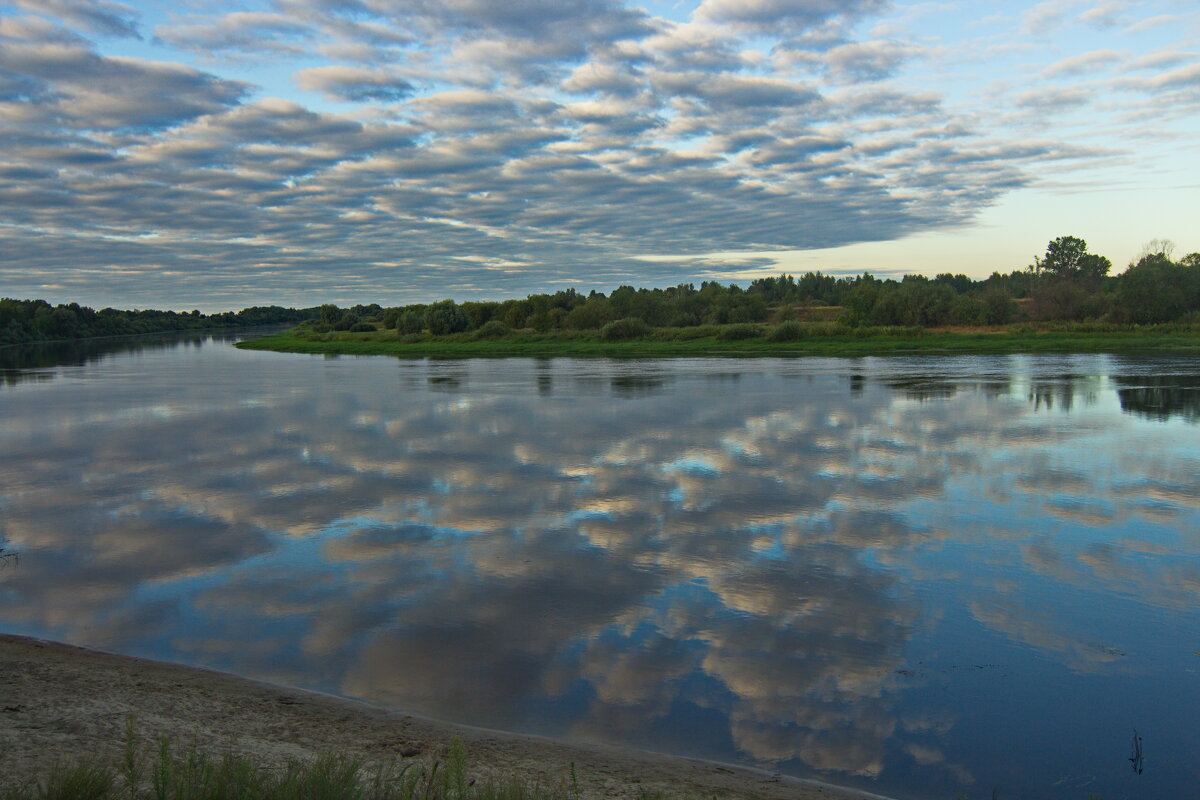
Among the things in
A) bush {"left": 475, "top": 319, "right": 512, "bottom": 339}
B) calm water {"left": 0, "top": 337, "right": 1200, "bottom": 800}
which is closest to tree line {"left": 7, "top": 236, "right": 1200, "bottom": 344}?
bush {"left": 475, "top": 319, "right": 512, "bottom": 339}

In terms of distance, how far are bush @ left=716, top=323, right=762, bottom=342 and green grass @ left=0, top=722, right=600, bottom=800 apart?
71.5 metres

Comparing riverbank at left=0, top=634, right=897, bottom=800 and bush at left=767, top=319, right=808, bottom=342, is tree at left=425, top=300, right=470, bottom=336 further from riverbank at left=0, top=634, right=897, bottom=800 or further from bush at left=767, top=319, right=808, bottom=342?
riverbank at left=0, top=634, right=897, bottom=800

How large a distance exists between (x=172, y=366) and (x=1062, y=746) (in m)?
64.8

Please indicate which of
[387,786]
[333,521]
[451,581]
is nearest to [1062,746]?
[387,786]

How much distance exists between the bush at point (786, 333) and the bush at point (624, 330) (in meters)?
15.7

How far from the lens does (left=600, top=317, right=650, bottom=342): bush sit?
85000mm

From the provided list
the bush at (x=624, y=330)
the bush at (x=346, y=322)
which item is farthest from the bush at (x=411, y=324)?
the bush at (x=346, y=322)

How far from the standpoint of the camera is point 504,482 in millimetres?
15398

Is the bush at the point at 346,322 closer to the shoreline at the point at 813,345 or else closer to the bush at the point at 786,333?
the shoreline at the point at 813,345

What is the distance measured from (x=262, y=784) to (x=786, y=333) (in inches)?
2879

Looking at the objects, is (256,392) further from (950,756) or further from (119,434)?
(950,756)

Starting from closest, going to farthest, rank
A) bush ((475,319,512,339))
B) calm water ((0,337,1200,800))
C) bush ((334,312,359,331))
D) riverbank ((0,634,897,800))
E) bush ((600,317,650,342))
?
riverbank ((0,634,897,800)) → calm water ((0,337,1200,800)) → bush ((600,317,650,342)) → bush ((475,319,512,339)) → bush ((334,312,359,331))

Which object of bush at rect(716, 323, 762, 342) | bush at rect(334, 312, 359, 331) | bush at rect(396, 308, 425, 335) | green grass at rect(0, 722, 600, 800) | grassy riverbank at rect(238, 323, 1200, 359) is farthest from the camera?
bush at rect(334, 312, 359, 331)

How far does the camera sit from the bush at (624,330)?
8500 centimetres
